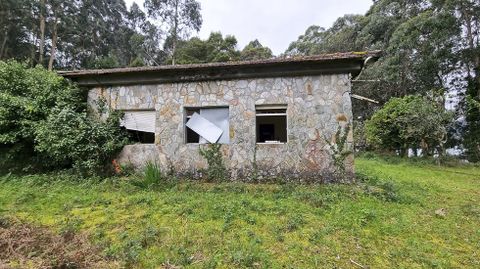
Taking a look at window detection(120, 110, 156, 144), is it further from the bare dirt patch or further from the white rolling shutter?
the bare dirt patch

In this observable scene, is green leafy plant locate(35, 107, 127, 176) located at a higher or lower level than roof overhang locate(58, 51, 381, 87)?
lower

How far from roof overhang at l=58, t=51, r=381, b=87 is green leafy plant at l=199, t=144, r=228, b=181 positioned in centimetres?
221

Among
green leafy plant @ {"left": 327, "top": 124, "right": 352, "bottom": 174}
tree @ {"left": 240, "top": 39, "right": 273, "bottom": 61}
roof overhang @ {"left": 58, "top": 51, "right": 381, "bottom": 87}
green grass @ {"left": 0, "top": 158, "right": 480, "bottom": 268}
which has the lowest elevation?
green grass @ {"left": 0, "top": 158, "right": 480, "bottom": 268}

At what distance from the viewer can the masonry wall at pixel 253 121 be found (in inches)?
325

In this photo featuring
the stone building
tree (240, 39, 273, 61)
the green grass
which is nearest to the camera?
the green grass

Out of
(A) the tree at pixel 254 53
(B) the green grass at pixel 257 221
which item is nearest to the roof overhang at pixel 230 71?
(B) the green grass at pixel 257 221

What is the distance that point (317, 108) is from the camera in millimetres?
8375

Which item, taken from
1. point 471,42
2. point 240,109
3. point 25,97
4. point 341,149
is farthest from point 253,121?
point 471,42

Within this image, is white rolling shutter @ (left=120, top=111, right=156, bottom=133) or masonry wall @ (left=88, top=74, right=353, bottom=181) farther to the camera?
white rolling shutter @ (left=120, top=111, right=156, bottom=133)

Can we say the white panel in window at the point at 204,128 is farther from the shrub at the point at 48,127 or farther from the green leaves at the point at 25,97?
the green leaves at the point at 25,97

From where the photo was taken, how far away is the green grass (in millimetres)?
4258

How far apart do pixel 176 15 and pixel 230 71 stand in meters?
25.4

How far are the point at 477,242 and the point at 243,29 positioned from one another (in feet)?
125

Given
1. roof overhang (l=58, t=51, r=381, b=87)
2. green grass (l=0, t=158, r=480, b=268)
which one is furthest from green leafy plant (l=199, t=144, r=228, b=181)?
roof overhang (l=58, t=51, r=381, b=87)
